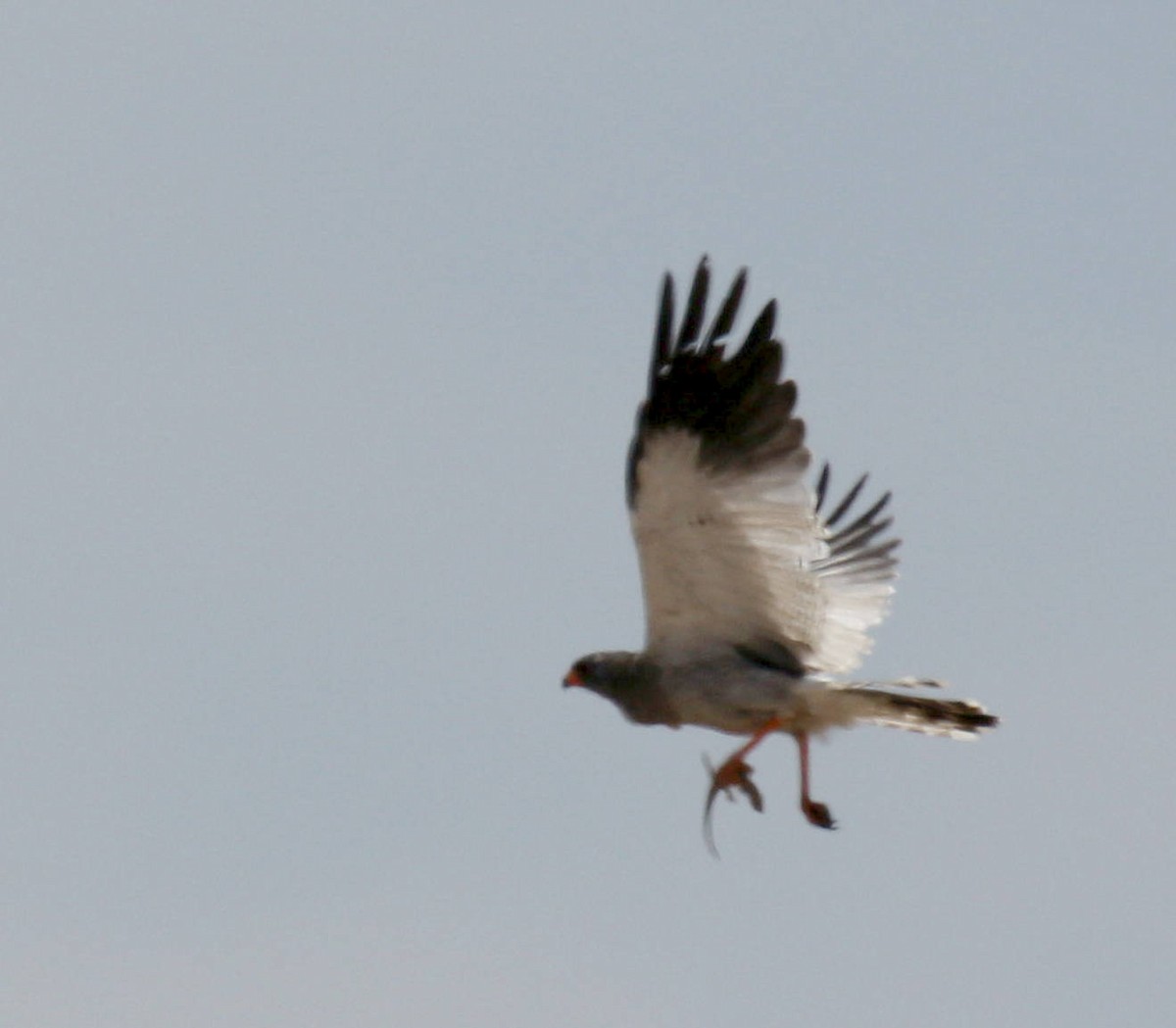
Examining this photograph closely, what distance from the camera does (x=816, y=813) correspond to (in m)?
18.8

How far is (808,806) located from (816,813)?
75 mm

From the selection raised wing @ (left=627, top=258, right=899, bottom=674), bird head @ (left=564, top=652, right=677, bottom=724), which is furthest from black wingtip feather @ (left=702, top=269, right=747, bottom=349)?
bird head @ (left=564, top=652, right=677, bottom=724)

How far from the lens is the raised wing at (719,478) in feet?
→ 58.9

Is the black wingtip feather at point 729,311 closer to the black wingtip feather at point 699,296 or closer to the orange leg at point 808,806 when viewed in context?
the black wingtip feather at point 699,296

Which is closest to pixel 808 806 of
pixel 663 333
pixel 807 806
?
pixel 807 806

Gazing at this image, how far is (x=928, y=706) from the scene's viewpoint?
18672 millimetres

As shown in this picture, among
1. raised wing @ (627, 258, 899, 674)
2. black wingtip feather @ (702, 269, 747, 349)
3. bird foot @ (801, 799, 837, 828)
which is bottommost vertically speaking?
bird foot @ (801, 799, 837, 828)

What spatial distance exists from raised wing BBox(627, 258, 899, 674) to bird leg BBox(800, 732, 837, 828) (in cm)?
86


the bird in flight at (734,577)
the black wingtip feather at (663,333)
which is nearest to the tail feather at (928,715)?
the bird in flight at (734,577)

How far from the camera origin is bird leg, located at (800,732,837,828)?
18719mm

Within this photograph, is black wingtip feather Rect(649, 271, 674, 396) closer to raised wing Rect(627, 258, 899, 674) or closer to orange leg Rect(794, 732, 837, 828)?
raised wing Rect(627, 258, 899, 674)

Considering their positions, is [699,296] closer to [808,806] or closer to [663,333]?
[663,333]

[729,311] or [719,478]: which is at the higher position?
[729,311]

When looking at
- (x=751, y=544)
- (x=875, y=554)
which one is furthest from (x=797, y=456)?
(x=875, y=554)
